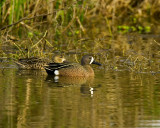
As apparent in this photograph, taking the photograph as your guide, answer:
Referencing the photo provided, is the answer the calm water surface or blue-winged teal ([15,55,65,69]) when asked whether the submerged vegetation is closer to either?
blue-winged teal ([15,55,65,69])

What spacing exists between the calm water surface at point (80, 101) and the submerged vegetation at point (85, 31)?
1539mm

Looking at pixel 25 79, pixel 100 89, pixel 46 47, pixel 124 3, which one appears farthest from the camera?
pixel 124 3

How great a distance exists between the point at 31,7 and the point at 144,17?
7.27m

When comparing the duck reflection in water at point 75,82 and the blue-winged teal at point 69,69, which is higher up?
the blue-winged teal at point 69,69

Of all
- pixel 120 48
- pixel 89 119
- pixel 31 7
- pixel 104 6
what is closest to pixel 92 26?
pixel 104 6

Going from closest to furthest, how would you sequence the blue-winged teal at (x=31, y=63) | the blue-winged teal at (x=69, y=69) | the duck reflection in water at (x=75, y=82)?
1. the duck reflection in water at (x=75, y=82)
2. the blue-winged teal at (x=69, y=69)
3. the blue-winged teal at (x=31, y=63)

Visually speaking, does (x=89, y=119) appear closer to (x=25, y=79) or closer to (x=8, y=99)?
(x=8, y=99)

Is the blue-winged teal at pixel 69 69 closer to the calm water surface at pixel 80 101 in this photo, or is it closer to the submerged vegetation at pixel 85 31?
the calm water surface at pixel 80 101

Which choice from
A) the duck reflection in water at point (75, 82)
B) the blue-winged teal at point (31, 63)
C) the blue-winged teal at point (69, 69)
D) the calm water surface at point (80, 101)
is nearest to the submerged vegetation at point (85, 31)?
the blue-winged teal at point (31, 63)

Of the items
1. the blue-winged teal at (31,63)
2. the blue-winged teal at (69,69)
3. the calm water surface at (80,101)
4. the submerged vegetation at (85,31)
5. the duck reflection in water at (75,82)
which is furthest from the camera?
the submerged vegetation at (85,31)

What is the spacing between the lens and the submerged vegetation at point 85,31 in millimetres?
13461

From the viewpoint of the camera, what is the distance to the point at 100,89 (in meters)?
9.62

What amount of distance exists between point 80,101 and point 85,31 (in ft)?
37.3

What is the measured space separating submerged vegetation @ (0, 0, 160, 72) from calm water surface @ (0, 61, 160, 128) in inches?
60.6
